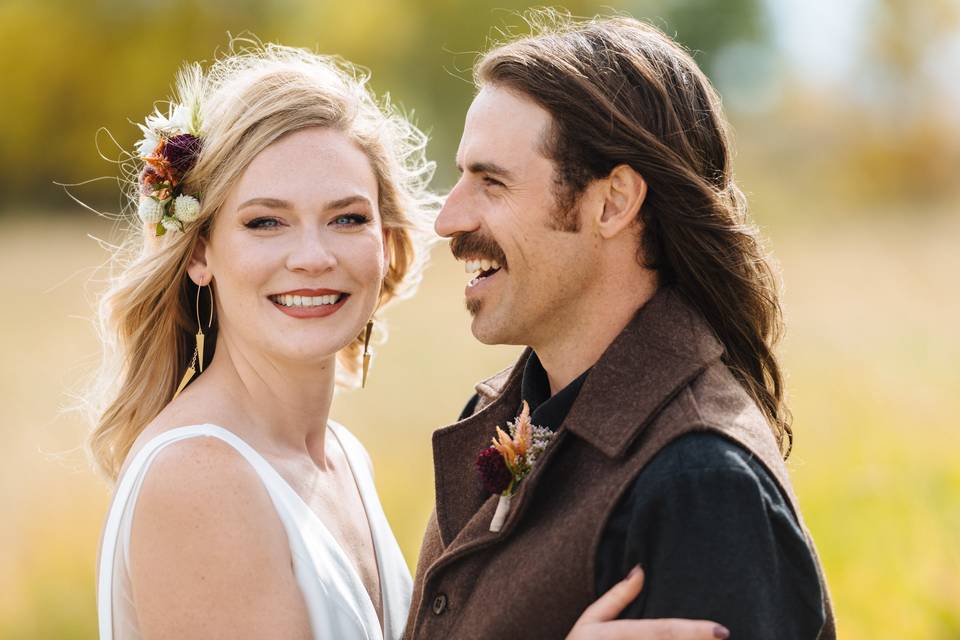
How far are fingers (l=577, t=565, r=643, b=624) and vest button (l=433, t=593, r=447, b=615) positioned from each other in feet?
1.79

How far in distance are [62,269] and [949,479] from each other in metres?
16.0

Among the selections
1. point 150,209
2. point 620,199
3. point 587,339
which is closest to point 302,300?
Answer: point 150,209

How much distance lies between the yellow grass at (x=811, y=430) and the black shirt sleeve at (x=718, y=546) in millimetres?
2127

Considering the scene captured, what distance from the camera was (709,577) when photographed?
245cm

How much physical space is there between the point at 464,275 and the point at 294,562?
15.4m

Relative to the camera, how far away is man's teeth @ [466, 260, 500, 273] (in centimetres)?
332

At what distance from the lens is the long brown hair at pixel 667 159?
312 cm

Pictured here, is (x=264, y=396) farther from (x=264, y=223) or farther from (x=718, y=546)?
(x=718, y=546)

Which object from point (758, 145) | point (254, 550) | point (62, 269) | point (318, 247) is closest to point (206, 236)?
point (318, 247)

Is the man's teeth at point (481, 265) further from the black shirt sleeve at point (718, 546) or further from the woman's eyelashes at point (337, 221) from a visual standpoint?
the black shirt sleeve at point (718, 546)

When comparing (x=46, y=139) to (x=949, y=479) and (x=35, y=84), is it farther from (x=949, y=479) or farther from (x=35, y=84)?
(x=949, y=479)

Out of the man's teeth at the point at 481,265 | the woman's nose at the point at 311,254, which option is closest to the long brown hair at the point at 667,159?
the man's teeth at the point at 481,265

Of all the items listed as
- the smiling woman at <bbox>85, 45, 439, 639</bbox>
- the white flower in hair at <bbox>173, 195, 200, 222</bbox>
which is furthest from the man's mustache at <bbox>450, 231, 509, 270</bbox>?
the white flower in hair at <bbox>173, 195, 200, 222</bbox>

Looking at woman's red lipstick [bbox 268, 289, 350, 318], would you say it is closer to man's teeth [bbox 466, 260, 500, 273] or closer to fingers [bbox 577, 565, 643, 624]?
man's teeth [bbox 466, 260, 500, 273]
